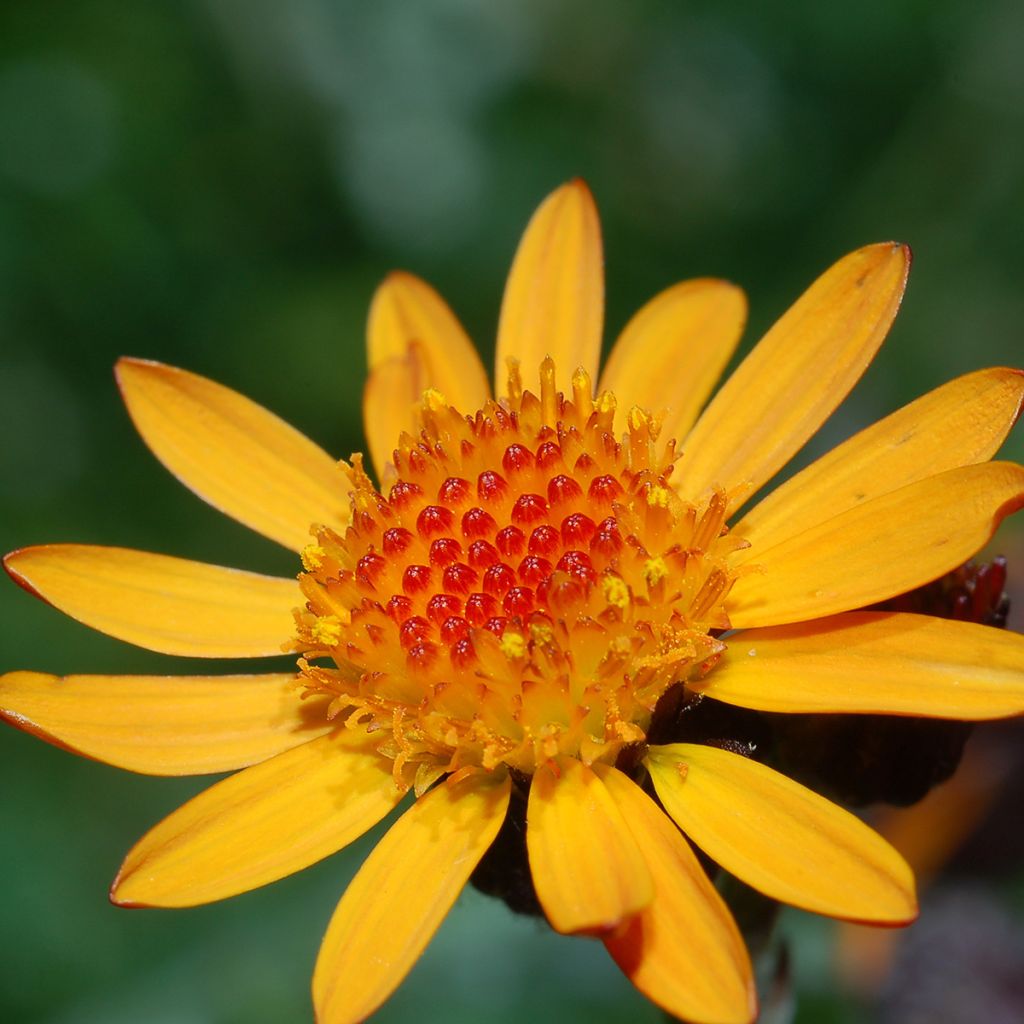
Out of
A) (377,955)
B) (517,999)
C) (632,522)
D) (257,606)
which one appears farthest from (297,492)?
(517,999)

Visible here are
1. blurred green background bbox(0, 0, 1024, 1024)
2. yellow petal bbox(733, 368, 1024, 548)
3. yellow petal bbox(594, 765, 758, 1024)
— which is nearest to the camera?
yellow petal bbox(594, 765, 758, 1024)

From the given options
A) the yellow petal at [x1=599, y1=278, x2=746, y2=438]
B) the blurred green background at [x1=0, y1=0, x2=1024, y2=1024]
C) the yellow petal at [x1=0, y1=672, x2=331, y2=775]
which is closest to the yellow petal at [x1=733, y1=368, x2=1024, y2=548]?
the yellow petal at [x1=599, y1=278, x2=746, y2=438]

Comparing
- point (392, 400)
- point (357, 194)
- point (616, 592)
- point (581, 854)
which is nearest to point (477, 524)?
point (616, 592)

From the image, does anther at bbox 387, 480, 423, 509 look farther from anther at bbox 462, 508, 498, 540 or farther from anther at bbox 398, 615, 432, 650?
anther at bbox 398, 615, 432, 650

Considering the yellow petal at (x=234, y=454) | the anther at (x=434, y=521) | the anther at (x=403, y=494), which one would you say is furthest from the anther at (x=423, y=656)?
the yellow petal at (x=234, y=454)

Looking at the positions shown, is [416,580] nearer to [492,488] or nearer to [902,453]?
[492,488]

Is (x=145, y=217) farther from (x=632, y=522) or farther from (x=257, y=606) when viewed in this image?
(x=632, y=522)
